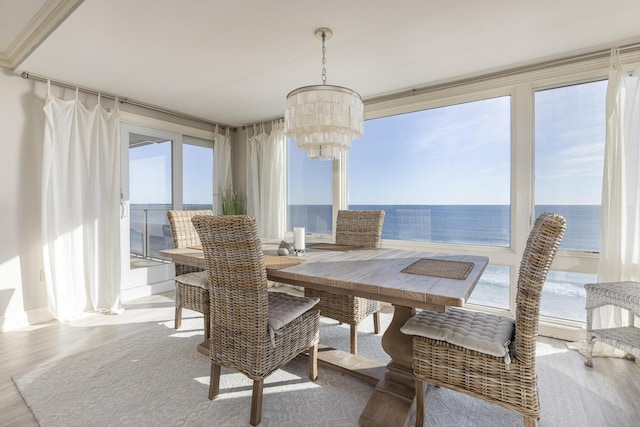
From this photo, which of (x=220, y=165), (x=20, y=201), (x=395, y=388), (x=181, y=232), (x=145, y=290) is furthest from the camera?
(x=220, y=165)

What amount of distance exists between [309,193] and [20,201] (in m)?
3.01

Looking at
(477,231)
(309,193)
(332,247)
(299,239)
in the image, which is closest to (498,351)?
(299,239)

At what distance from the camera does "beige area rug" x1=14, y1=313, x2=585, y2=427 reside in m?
1.65

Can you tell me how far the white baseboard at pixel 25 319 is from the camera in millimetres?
2826

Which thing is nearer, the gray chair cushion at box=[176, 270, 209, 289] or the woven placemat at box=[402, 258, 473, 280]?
the woven placemat at box=[402, 258, 473, 280]

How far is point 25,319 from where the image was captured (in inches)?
115

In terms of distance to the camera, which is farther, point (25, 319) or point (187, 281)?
point (25, 319)

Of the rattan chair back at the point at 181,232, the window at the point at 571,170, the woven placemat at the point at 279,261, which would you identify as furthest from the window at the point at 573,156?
the rattan chair back at the point at 181,232

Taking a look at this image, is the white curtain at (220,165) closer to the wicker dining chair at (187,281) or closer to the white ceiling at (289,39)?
the white ceiling at (289,39)

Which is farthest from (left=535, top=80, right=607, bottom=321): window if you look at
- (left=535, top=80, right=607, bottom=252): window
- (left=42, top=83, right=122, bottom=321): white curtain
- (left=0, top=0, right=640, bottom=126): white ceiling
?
(left=42, top=83, right=122, bottom=321): white curtain

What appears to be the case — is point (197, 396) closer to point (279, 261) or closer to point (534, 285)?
point (279, 261)

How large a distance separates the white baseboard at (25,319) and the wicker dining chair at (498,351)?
3.49m

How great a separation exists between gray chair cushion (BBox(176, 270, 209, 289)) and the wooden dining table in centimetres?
31

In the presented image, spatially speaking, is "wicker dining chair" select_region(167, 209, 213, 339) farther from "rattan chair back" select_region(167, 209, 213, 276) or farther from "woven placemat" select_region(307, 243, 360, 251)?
"woven placemat" select_region(307, 243, 360, 251)
